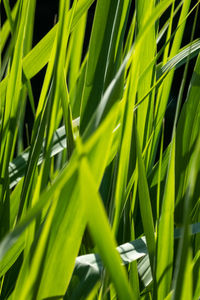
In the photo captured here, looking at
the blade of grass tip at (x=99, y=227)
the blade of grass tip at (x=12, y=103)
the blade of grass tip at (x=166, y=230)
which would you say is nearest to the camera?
the blade of grass tip at (x=99, y=227)

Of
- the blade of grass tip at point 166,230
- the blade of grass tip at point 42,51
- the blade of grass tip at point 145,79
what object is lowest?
the blade of grass tip at point 166,230

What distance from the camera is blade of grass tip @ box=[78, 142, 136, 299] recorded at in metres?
0.19

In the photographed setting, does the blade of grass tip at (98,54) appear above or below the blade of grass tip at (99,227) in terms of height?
above

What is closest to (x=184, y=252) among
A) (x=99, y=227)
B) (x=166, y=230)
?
(x=99, y=227)

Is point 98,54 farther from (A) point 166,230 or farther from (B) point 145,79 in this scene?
(A) point 166,230

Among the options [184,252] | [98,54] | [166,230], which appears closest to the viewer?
[184,252]

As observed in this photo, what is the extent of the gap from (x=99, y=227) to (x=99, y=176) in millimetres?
82

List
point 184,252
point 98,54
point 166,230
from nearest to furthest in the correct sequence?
point 184,252, point 166,230, point 98,54

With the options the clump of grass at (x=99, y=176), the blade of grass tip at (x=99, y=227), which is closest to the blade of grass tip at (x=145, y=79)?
the clump of grass at (x=99, y=176)

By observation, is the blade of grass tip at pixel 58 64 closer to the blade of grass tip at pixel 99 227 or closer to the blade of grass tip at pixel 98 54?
the blade of grass tip at pixel 98 54

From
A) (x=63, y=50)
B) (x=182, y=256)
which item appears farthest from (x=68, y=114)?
(x=182, y=256)

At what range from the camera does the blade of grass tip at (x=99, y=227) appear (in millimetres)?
193

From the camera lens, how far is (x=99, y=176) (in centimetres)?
29

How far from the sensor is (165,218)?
0.35 metres
